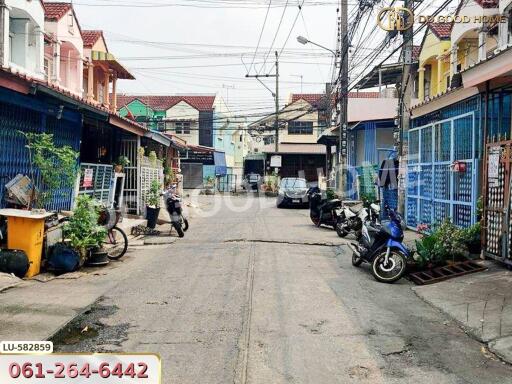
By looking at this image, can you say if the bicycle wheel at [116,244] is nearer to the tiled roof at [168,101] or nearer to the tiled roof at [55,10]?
the tiled roof at [55,10]

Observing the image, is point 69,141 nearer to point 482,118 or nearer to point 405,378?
point 482,118

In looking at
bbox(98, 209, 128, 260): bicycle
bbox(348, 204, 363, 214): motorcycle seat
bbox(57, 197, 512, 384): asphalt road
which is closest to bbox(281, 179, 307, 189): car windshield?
bbox(348, 204, 363, 214): motorcycle seat

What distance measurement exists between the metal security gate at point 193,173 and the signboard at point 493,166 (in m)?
39.0

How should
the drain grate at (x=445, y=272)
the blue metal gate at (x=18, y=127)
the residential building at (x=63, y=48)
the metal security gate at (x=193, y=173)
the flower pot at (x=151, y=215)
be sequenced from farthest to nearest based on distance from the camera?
the metal security gate at (x=193, y=173)
the residential building at (x=63, y=48)
the flower pot at (x=151, y=215)
the blue metal gate at (x=18, y=127)
the drain grate at (x=445, y=272)

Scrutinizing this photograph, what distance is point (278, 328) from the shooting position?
5.68m

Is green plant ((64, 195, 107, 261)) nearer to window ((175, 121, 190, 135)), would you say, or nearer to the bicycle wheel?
the bicycle wheel

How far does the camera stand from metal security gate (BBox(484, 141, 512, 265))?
321 inches

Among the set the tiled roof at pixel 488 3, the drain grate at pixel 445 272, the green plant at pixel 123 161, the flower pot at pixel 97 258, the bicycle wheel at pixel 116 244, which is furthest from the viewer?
the green plant at pixel 123 161

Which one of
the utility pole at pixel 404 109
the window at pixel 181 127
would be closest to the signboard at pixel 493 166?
the utility pole at pixel 404 109

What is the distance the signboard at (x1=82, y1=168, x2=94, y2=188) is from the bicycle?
245 cm

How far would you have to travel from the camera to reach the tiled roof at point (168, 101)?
161 ft

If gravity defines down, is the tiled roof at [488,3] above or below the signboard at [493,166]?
above

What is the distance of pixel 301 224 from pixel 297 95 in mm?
36967

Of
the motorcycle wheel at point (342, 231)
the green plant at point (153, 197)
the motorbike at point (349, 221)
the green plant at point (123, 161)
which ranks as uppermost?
the green plant at point (123, 161)
